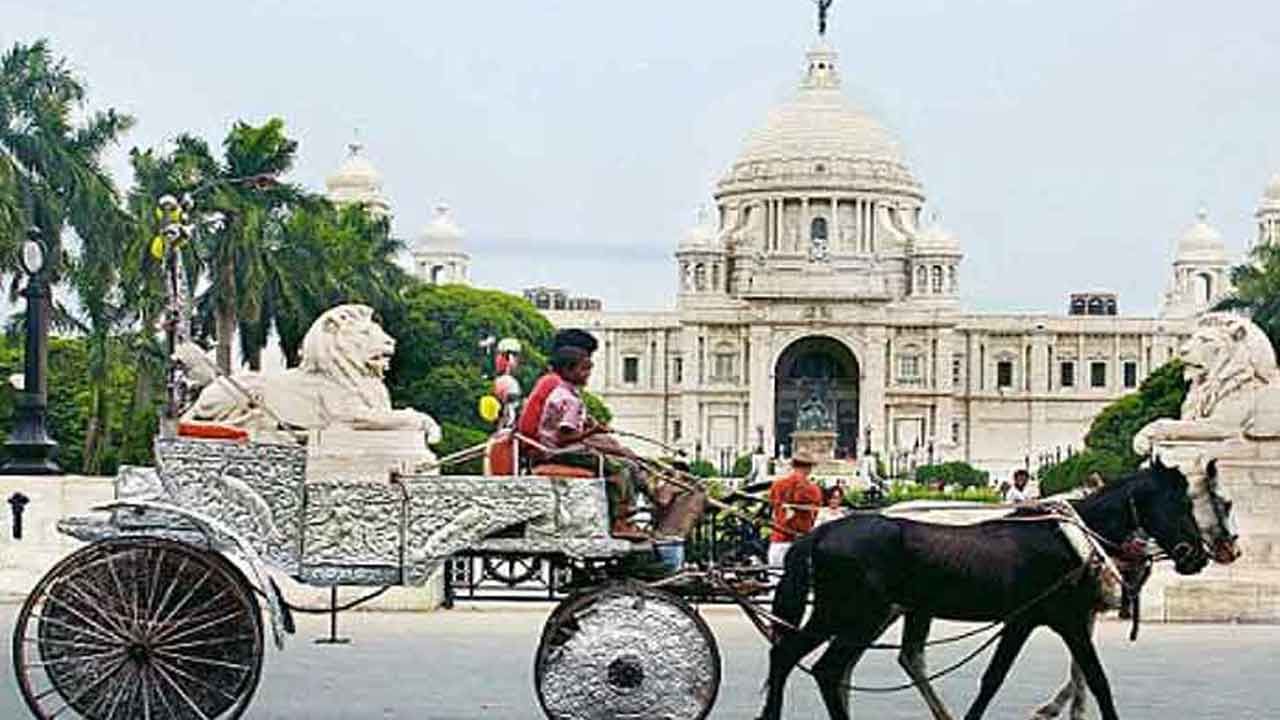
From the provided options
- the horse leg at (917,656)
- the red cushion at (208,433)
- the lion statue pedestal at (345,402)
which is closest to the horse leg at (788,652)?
the horse leg at (917,656)

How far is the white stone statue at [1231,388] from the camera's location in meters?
20.9

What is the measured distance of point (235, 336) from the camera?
47.1 metres

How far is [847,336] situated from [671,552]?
113m

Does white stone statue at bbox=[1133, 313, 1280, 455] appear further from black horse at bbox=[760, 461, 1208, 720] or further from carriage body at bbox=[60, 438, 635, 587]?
carriage body at bbox=[60, 438, 635, 587]

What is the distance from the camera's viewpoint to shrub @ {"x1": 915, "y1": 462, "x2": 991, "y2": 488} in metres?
96.1

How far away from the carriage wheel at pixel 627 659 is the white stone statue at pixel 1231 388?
10.8 m

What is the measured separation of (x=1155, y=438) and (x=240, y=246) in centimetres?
2782

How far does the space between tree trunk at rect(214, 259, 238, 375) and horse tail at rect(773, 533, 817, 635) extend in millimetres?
34732

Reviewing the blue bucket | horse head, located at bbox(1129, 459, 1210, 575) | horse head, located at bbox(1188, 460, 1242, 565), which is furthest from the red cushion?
horse head, located at bbox(1188, 460, 1242, 565)

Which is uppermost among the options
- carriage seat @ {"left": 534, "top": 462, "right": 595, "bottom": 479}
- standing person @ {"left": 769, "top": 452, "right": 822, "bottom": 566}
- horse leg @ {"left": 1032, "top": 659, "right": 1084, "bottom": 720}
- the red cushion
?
the red cushion

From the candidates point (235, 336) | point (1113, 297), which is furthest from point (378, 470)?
point (1113, 297)

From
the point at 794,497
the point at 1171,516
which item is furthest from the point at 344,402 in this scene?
the point at 1171,516

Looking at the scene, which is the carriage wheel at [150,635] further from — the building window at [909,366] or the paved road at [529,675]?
the building window at [909,366]

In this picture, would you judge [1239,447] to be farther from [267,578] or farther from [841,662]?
[267,578]
